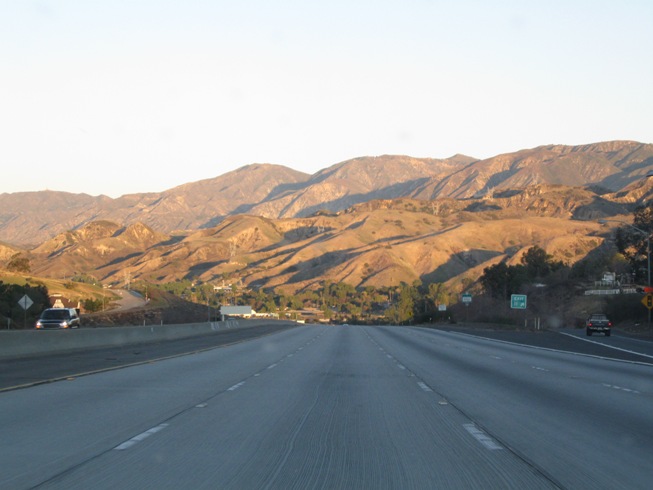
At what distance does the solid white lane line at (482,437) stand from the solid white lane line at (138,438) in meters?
4.24

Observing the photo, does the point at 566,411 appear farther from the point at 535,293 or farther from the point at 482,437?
the point at 535,293

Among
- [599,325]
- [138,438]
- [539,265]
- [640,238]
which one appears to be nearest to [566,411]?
[138,438]

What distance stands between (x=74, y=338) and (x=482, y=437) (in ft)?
87.9

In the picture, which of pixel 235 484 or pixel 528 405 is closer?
pixel 235 484

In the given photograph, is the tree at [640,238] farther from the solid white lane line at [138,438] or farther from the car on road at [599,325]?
the solid white lane line at [138,438]

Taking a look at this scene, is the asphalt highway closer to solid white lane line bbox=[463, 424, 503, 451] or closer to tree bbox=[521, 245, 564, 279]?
solid white lane line bbox=[463, 424, 503, 451]

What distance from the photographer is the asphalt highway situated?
838 cm

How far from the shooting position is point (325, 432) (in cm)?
1148

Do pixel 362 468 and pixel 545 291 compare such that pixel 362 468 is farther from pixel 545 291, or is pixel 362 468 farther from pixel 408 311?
pixel 408 311

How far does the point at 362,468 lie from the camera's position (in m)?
8.85

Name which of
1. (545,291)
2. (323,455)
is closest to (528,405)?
(323,455)

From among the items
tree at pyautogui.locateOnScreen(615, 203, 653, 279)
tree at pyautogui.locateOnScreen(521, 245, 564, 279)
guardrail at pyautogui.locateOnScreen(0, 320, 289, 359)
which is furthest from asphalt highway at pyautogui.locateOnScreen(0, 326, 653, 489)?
tree at pyautogui.locateOnScreen(521, 245, 564, 279)

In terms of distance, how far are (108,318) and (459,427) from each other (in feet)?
256

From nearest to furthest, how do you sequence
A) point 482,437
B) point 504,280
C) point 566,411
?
point 482,437 → point 566,411 → point 504,280
